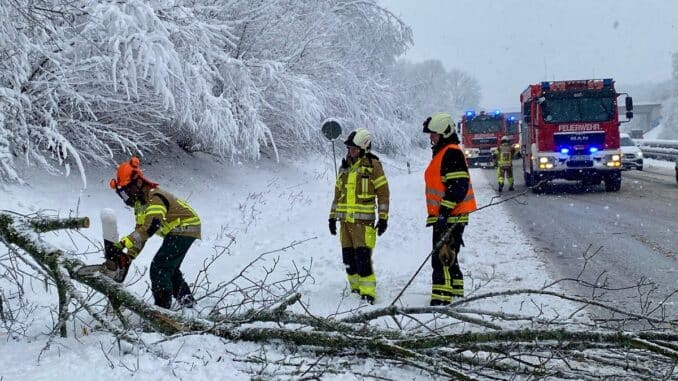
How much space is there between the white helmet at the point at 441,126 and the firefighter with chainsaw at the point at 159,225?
233 centimetres

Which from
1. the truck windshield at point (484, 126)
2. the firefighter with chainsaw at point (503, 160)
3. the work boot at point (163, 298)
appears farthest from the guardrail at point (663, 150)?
the work boot at point (163, 298)

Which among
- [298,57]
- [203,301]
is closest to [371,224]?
[203,301]

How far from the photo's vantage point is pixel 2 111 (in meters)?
7.93

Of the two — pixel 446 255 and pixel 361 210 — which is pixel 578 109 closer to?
pixel 361 210

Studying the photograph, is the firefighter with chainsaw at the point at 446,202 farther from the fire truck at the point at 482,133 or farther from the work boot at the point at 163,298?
the fire truck at the point at 482,133

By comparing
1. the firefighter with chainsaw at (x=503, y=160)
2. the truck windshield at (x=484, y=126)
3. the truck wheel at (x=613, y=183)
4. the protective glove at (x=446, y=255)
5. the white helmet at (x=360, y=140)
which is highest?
the truck windshield at (x=484, y=126)

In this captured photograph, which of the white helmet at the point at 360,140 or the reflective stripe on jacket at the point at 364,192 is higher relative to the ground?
the white helmet at the point at 360,140

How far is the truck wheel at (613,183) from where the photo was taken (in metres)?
15.6

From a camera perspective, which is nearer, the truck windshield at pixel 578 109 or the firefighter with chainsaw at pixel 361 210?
the firefighter with chainsaw at pixel 361 210

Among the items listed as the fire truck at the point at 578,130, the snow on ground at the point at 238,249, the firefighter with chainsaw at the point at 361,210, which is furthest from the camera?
the fire truck at the point at 578,130

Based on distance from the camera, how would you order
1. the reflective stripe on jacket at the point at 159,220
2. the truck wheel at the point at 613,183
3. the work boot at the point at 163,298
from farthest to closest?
the truck wheel at the point at 613,183, the work boot at the point at 163,298, the reflective stripe on jacket at the point at 159,220

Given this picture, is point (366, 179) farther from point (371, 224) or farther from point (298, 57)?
point (298, 57)

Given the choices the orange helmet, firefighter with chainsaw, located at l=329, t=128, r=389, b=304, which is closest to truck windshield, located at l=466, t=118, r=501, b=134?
firefighter with chainsaw, located at l=329, t=128, r=389, b=304

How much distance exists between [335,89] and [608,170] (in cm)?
853
